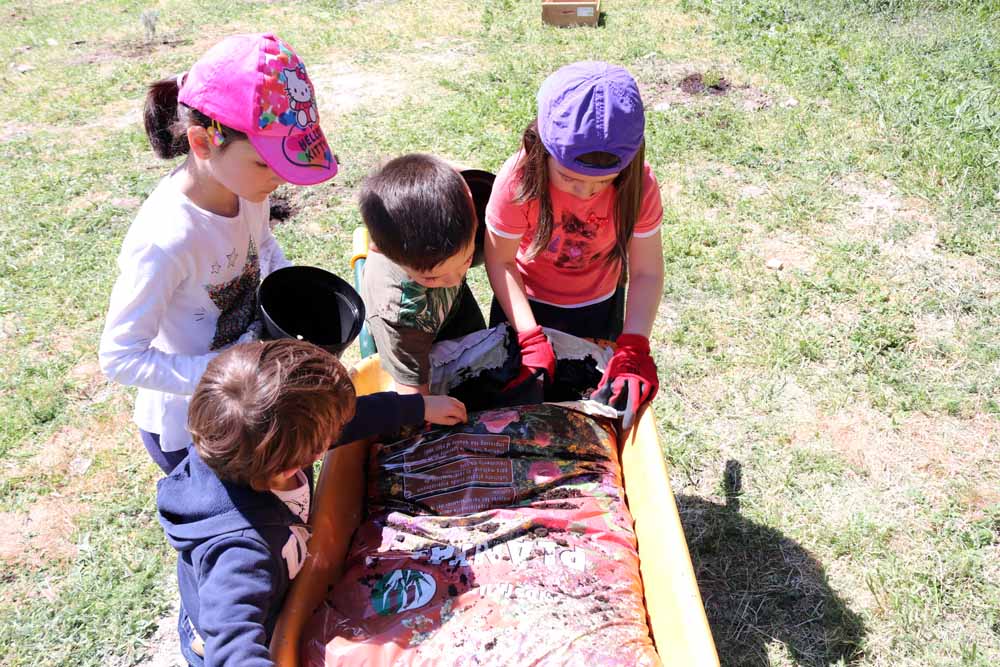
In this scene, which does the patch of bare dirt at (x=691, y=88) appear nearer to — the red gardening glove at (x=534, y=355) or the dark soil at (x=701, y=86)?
the dark soil at (x=701, y=86)

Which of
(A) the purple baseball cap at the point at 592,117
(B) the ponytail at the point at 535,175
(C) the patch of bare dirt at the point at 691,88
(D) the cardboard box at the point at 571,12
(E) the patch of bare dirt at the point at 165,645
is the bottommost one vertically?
(E) the patch of bare dirt at the point at 165,645

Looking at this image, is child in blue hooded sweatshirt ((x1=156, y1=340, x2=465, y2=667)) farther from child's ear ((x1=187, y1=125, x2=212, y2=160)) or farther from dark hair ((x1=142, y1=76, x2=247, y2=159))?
dark hair ((x1=142, y1=76, x2=247, y2=159))

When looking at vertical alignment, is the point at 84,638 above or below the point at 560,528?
below

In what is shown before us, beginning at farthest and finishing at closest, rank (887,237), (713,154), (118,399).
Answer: (713,154) → (887,237) → (118,399)

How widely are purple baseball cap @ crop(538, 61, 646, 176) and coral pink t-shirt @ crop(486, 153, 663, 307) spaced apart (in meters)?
0.22

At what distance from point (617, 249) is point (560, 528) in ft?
2.60

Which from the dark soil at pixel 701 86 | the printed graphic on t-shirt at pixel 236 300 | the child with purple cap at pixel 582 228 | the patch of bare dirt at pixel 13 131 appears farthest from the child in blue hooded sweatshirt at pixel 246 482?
the patch of bare dirt at pixel 13 131

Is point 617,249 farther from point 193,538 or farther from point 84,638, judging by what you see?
point 84,638

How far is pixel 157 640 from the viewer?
2.18m

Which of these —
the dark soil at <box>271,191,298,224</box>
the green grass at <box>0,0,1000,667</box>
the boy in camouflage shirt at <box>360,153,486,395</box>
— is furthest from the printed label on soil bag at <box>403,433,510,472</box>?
the dark soil at <box>271,191,298,224</box>

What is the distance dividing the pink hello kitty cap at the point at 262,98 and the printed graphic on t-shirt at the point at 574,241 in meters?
0.75

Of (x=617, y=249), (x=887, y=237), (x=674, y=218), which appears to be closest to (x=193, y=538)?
(x=617, y=249)

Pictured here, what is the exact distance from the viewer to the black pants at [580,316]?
2305 millimetres

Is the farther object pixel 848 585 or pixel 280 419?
pixel 848 585
